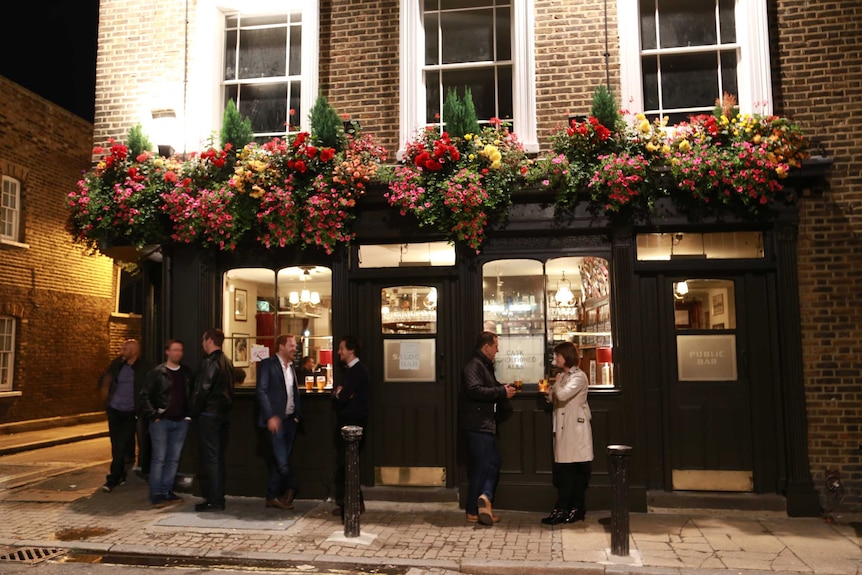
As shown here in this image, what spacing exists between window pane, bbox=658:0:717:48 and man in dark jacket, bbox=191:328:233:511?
6.69 metres

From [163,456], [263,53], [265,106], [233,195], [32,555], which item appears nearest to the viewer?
[32,555]

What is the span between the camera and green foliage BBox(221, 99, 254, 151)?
29.1 ft

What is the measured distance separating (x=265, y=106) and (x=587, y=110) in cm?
427

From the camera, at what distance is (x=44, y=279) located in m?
16.6

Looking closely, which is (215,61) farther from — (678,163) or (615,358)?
(615,358)

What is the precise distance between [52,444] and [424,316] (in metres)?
10.1

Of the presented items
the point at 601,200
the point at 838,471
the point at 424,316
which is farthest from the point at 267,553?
the point at 838,471

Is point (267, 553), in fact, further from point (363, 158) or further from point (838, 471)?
point (838, 471)

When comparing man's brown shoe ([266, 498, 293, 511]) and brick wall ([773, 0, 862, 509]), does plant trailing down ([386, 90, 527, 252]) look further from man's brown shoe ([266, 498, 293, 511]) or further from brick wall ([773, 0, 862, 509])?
man's brown shoe ([266, 498, 293, 511])

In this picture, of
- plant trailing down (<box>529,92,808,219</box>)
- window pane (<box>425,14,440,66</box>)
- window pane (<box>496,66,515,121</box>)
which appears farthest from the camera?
window pane (<box>425,14,440,66</box>)

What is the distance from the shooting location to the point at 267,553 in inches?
255

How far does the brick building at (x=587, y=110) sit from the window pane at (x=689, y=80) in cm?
4

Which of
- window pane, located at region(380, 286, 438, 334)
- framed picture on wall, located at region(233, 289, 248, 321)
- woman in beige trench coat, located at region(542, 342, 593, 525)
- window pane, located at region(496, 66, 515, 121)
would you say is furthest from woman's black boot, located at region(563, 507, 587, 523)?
window pane, located at region(496, 66, 515, 121)

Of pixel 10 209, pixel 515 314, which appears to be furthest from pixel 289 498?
pixel 10 209
